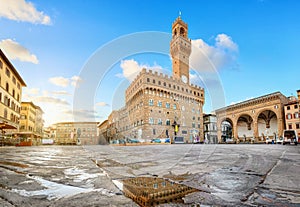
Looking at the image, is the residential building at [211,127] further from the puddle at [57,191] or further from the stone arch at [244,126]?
the puddle at [57,191]

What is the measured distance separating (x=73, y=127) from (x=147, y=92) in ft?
211

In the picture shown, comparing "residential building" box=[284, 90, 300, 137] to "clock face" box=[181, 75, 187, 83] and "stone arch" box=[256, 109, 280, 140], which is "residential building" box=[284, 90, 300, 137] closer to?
"stone arch" box=[256, 109, 280, 140]

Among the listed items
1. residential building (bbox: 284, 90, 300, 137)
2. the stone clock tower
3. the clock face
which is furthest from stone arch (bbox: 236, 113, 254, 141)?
the stone clock tower

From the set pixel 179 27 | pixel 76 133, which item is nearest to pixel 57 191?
pixel 179 27

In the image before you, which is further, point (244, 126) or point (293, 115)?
point (244, 126)

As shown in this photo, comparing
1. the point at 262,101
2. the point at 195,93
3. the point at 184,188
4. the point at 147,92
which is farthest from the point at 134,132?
the point at 184,188

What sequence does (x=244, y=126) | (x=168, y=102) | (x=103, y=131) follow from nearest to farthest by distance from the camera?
(x=168, y=102) → (x=244, y=126) → (x=103, y=131)

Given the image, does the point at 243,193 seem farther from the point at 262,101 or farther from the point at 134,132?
the point at 262,101

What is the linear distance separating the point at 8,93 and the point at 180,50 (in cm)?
4236

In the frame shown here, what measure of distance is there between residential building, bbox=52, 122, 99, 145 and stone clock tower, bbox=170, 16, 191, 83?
49.2 m

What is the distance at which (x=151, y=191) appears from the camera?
223 cm

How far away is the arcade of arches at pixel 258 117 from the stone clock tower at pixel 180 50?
1617cm

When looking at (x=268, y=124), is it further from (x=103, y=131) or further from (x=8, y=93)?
(x=103, y=131)

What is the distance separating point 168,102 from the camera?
158 feet
